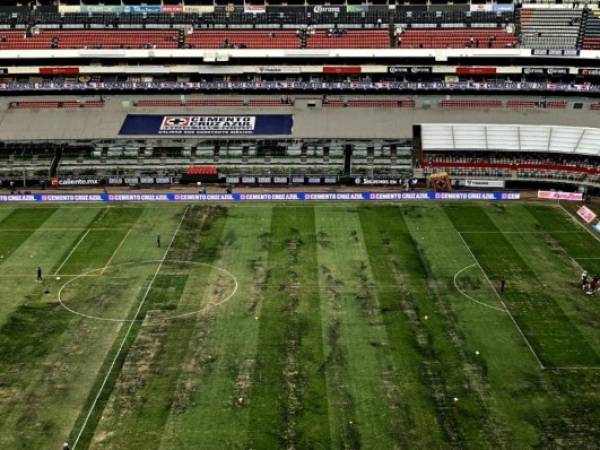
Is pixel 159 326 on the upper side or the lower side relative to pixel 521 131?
lower

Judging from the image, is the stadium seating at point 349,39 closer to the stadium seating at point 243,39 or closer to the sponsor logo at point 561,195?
the stadium seating at point 243,39

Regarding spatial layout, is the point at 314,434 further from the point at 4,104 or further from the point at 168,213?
the point at 4,104

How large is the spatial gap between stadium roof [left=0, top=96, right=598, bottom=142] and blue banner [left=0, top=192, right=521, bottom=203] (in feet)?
38.6

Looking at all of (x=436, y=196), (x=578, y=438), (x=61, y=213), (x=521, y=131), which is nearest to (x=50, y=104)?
(x=61, y=213)

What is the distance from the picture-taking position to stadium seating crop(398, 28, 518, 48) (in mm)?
A: 93000

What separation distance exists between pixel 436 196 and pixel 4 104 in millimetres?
54818

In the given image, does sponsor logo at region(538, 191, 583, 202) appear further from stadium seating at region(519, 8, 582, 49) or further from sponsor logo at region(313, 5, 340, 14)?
sponsor logo at region(313, 5, 340, 14)

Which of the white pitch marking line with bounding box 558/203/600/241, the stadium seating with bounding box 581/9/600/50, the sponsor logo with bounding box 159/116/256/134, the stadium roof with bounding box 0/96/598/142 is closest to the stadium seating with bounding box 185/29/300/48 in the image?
the stadium roof with bounding box 0/96/598/142

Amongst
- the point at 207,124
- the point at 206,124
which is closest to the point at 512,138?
the point at 207,124

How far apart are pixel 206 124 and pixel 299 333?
1851 inches

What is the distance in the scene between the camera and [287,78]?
9450cm

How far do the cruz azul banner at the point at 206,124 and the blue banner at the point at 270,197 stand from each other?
12.9 m

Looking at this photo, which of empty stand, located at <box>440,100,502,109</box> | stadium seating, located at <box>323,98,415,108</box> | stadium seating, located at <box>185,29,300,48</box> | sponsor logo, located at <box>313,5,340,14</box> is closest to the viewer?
empty stand, located at <box>440,100,502,109</box>

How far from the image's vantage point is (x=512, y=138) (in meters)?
81.1
